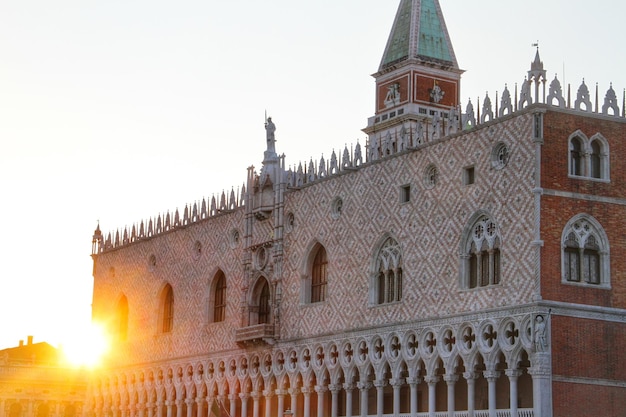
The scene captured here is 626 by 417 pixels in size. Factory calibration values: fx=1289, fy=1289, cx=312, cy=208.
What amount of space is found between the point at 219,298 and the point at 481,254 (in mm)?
15161

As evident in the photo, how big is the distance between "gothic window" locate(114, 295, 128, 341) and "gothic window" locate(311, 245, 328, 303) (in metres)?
14.5

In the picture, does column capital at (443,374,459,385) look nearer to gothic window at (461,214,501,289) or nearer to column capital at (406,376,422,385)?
column capital at (406,376,422,385)

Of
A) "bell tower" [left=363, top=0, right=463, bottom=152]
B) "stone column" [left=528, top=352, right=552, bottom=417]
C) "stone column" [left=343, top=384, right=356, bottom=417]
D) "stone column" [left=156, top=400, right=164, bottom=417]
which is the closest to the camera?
"stone column" [left=528, top=352, right=552, bottom=417]

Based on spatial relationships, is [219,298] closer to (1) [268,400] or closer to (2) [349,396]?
(1) [268,400]

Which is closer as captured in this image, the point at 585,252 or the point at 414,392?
the point at 585,252

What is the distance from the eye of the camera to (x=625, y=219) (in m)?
33.2

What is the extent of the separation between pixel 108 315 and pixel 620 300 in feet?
91.6

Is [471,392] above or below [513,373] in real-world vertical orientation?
below

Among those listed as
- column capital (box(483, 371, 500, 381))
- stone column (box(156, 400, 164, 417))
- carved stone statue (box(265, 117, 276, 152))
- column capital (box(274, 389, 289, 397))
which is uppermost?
carved stone statue (box(265, 117, 276, 152))

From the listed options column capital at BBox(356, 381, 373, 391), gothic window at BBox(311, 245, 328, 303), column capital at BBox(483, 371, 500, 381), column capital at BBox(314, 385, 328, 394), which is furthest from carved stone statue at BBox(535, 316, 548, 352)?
gothic window at BBox(311, 245, 328, 303)

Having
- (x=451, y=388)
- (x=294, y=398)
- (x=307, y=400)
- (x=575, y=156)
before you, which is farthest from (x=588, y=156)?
(x=294, y=398)

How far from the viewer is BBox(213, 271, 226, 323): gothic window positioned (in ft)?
152

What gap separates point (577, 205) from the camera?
32.5m

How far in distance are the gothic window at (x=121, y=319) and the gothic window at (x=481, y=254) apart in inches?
897
